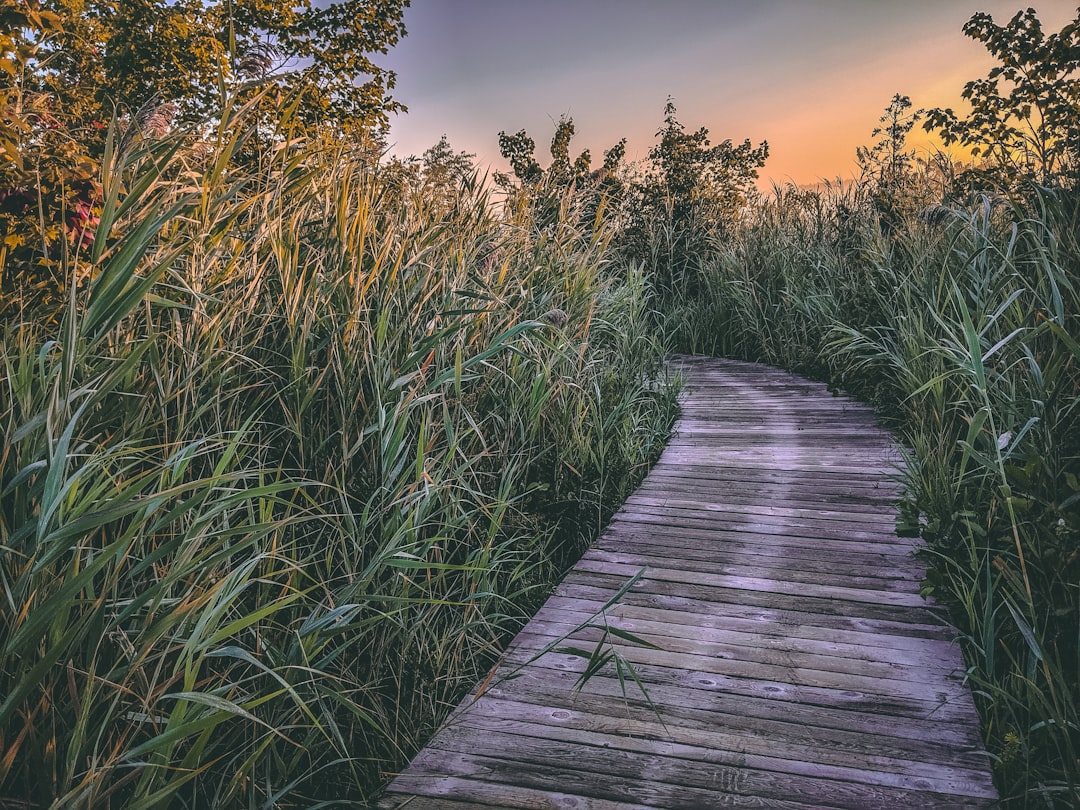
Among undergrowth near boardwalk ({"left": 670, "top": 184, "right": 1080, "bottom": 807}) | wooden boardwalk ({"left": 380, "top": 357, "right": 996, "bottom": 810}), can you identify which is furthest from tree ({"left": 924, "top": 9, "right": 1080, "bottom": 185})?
wooden boardwalk ({"left": 380, "top": 357, "right": 996, "bottom": 810})

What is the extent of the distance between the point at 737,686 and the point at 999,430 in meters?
1.67

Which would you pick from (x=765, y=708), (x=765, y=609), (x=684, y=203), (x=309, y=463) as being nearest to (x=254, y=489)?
(x=309, y=463)

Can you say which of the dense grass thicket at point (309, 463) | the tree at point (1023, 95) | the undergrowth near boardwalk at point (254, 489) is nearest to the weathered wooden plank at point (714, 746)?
the dense grass thicket at point (309, 463)

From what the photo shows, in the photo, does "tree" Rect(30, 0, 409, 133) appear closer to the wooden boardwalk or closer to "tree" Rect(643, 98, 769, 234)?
"tree" Rect(643, 98, 769, 234)

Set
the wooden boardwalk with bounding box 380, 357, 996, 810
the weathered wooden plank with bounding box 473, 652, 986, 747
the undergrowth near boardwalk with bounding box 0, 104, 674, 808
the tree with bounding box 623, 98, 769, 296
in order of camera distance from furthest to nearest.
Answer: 1. the tree with bounding box 623, 98, 769, 296
2. the weathered wooden plank with bounding box 473, 652, 986, 747
3. the wooden boardwalk with bounding box 380, 357, 996, 810
4. the undergrowth near boardwalk with bounding box 0, 104, 674, 808

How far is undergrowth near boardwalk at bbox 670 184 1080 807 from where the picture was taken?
1922 millimetres

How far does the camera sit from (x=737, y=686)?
2217 millimetres

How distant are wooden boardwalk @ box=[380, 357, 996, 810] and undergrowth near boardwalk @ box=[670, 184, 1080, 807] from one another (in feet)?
0.51

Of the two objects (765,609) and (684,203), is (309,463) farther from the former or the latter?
(684,203)

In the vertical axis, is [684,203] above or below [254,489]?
above

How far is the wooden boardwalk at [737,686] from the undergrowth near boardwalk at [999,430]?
0.15 m

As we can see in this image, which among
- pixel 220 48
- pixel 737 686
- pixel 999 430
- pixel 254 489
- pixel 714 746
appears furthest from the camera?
pixel 220 48

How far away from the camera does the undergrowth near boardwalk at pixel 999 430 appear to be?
1.92m

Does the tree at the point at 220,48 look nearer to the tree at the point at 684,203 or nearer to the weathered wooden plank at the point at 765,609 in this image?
the tree at the point at 684,203
